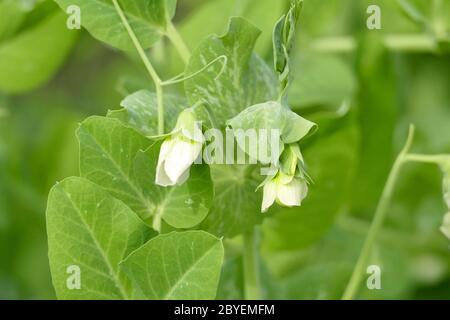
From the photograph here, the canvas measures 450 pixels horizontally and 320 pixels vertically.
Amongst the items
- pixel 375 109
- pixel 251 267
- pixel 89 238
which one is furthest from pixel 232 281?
pixel 375 109

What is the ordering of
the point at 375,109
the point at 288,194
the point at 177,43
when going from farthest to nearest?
the point at 375,109 < the point at 177,43 < the point at 288,194

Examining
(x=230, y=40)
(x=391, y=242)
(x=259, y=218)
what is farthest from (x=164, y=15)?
(x=391, y=242)

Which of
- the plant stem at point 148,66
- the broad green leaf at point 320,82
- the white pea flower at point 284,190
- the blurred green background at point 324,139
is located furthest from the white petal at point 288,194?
the broad green leaf at point 320,82

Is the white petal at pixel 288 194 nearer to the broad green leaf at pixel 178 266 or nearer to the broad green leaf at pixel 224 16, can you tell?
the broad green leaf at pixel 178 266

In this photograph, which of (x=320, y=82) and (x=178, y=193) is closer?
(x=178, y=193)

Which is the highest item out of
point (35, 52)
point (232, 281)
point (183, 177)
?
point (35, 52)

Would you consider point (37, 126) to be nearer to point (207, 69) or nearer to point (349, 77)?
point (349, 77)

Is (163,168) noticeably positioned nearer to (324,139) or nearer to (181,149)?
(181,149)
